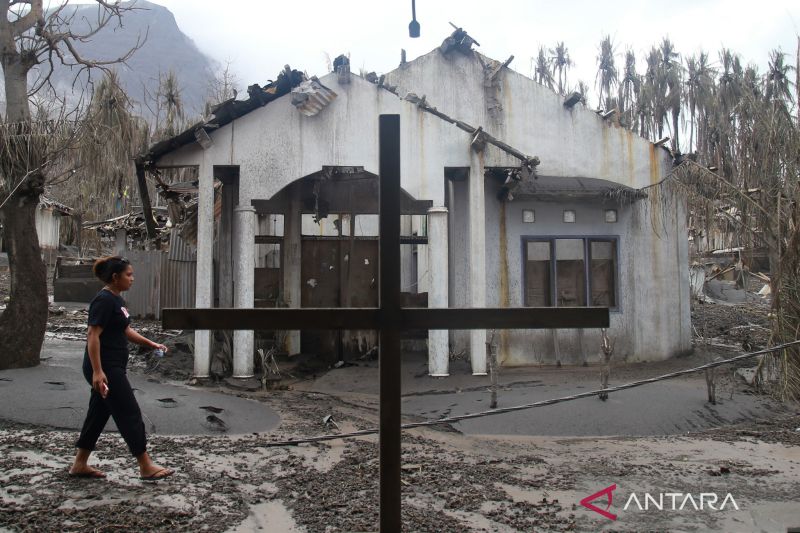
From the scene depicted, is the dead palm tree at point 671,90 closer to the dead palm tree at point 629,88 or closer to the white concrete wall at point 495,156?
the dead palm tree at point 629,88

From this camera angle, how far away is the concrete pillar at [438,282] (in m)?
10.3

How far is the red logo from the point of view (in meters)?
4.25

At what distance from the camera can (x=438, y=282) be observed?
1038cm

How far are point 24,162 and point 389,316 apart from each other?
8857 millimetres

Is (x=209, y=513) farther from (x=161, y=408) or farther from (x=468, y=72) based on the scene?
(x=468, y=72)

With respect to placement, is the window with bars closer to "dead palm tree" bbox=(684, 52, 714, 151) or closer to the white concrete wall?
the white concrete wall

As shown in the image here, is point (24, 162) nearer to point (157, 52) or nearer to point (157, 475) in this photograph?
point (157, 475)

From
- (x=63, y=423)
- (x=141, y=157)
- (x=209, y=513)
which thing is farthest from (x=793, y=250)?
(x=141, y=157)

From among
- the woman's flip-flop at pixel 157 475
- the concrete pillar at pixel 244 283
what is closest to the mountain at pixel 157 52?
the concrete pillar at pixel 244 283

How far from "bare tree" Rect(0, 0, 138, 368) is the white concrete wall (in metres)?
2.06

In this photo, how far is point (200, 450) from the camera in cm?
578

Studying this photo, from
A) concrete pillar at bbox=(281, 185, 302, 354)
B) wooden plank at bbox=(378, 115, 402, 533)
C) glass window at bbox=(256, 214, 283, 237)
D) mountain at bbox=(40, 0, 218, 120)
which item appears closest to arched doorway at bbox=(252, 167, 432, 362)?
concrete pillar at bbox=(281, 185, 302, 354)

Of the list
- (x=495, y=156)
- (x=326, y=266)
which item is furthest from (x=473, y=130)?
(x=326, y=266)

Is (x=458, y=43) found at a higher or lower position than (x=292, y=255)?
higher
